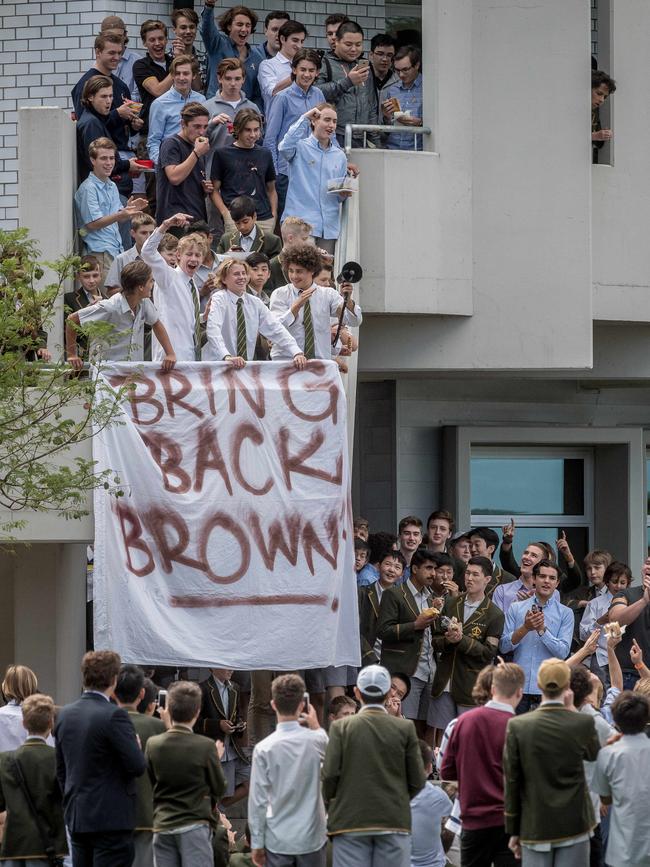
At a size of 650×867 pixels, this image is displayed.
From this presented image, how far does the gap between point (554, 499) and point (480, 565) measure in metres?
6.14

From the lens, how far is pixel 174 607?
12.2 metres

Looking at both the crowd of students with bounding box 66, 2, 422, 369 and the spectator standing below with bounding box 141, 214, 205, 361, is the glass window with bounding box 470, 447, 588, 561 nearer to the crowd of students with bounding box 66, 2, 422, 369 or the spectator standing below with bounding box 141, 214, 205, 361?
the crowd of students with bounding box 66, 2, 422, 369

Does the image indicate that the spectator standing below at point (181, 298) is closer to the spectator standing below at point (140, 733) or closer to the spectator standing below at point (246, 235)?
the spectator standing below at point (246, 235)

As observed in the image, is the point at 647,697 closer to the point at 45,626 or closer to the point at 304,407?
the point at 304,407

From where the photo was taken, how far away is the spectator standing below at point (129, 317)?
40.3 ft

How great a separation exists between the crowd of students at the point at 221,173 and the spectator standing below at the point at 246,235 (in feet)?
0.04

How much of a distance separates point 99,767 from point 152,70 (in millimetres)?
9092

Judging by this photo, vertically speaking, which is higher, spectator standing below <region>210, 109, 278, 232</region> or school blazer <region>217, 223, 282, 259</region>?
spectator standing below <region>210, 109, 278, 232</region>

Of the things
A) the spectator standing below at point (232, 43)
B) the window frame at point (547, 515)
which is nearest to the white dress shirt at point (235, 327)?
the spectator standing below at point (232, 43)

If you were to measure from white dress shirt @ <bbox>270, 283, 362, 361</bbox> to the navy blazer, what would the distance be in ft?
14.7

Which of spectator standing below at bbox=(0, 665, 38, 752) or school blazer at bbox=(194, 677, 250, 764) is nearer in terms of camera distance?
spectator standing below at bbox=(0, 665, 38, 752)

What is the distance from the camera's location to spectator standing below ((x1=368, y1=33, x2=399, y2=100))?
17.3 metres

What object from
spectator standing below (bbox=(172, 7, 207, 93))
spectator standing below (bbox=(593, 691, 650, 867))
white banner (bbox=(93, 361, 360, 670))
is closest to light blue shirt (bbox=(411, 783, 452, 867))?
spectator standing below (bbox=(593, 691, 650, 867))

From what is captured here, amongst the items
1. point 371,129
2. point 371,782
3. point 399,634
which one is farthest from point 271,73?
point 371,782
